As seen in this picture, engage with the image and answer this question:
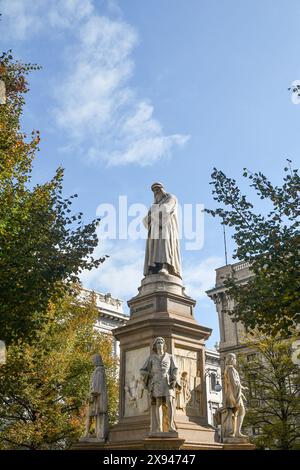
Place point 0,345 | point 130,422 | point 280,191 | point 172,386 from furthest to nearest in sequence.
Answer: point 280,191
point 130,422
point 172,386
point 0,345

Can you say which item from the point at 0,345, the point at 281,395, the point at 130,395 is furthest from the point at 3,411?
the point at 0,345

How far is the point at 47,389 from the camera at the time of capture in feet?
75.3

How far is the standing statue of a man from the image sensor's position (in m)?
14.8

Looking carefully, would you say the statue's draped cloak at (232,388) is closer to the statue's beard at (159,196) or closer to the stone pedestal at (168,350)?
the stone pedestal at (168,350)

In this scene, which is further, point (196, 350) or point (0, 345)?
point (196, 350)

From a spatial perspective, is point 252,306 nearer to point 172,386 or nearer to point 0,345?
point 172,386

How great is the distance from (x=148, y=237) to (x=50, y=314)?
9865 mm

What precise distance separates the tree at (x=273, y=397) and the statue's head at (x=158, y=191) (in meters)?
13.3

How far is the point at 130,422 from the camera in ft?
41.3

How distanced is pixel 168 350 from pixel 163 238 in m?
3.63

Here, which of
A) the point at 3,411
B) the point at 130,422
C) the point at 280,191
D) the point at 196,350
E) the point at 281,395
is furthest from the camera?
the point at 281,395

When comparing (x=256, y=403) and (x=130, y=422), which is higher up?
(x=256, y=403)

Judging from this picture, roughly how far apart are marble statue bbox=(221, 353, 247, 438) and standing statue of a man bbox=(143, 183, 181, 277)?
11.0 feet

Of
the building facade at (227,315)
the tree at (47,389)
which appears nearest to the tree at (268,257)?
the tree at (47,389)
